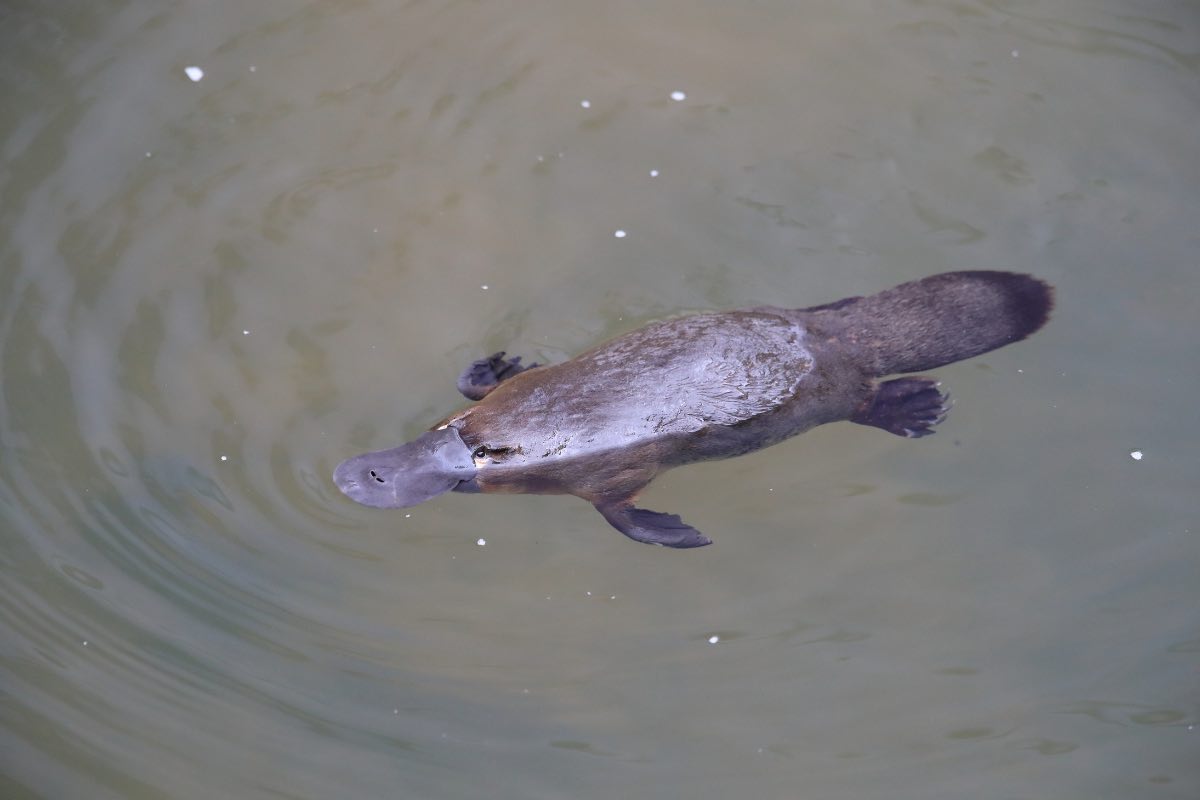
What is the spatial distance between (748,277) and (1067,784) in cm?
202

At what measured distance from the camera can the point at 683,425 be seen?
2.86 metres

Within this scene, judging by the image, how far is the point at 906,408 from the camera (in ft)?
11.2

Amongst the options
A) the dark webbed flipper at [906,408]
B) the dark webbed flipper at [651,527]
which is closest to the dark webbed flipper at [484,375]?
the dark webbed flipper at [651,527]

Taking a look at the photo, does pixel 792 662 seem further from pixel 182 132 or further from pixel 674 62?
pixel 182 132

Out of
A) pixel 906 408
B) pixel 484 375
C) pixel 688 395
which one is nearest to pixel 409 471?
pixel 484 375

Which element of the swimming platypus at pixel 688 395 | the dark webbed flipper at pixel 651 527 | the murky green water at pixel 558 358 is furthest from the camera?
the murky green water at pixel 558 358

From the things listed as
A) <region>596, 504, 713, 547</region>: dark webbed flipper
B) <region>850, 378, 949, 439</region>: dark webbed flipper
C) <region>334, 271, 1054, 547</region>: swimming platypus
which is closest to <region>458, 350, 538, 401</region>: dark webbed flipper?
<region>334, 271, 1054, 547</region>: swimming platypus

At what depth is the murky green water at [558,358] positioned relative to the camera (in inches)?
129

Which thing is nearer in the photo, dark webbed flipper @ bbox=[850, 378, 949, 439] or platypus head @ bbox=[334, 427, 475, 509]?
platypus head @ bbox=[334, 427, 475, 509]

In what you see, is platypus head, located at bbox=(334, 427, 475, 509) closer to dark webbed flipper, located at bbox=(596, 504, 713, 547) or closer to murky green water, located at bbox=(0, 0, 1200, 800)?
murky green water, located at bbox=(0, 0, 1200, 800)

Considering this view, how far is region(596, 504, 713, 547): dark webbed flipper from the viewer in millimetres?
3084

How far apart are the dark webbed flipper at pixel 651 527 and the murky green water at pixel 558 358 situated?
0.39 metres

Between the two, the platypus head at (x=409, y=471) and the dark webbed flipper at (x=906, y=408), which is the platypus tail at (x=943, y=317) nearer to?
the dark webbed flipper at (x=906, y=408)

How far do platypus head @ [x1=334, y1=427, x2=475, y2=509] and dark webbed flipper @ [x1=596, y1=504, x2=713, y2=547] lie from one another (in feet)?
1.53
